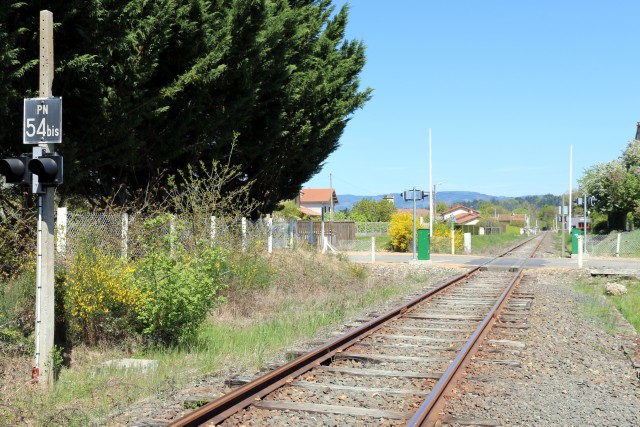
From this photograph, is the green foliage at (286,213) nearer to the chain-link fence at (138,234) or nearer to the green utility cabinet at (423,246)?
the green utility cabinet at (423,246)

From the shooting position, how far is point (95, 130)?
13.5m

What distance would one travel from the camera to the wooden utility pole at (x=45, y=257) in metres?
7.59

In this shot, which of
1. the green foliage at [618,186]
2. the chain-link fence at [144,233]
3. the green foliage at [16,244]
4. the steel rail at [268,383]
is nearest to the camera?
the steel rail at [268,383]

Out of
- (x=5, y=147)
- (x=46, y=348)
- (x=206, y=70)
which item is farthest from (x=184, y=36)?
(x=46, y=348)

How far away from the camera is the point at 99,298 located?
9094 mm

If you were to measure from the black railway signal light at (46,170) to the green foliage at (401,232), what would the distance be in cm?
3601

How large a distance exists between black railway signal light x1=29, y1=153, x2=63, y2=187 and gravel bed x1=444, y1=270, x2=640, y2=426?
491 cm

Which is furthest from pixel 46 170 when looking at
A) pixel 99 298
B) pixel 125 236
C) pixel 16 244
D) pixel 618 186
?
pixel 618 186

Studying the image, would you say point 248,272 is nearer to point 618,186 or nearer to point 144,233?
point 144,233

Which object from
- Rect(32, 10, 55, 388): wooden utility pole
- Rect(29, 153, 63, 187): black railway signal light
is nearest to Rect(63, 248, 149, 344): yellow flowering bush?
Rect(32, 10, 55, 388): wooden utility pole

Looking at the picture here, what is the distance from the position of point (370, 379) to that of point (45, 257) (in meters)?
4.00

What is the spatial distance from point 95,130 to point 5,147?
1.76 metres

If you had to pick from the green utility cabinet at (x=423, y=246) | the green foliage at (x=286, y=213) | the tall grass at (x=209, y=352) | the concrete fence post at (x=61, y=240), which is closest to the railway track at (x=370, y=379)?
the tall grass at (x=209, y=352)

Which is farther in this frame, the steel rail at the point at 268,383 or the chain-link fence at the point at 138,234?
the chain-link fence at the point at 138,234
